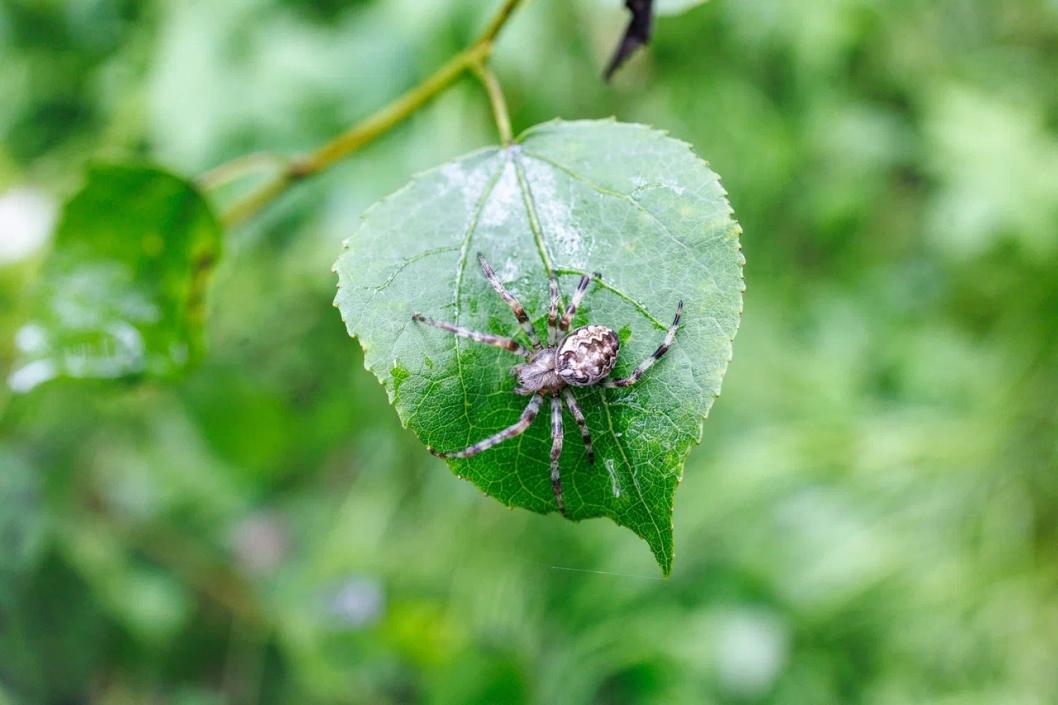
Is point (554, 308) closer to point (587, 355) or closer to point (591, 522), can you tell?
point (587, 355)

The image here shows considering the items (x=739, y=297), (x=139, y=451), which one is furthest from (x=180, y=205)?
(x=139, y=451)

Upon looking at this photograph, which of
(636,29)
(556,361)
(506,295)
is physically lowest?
(556,361)

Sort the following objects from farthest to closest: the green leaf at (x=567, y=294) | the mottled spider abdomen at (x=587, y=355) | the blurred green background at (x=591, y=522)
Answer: the blurred green background at (x=591, y=522)
the mottled spider abdomen at (x=587, y=355)
the green leaf at (x=567, y=294)

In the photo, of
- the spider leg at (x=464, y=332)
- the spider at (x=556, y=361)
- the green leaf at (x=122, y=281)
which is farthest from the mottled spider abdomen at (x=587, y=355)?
the green leaf at (x=122, y=281)

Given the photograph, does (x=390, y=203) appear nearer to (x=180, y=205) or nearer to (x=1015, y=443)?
(x=180, y=205)

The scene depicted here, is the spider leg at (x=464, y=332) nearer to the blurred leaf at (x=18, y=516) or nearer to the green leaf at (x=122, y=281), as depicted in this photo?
the green leaf at (x=122, y=281)

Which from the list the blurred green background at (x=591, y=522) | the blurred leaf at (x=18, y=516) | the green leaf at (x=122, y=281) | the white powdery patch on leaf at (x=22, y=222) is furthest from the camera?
the blurred green background at (x=591, y=522)

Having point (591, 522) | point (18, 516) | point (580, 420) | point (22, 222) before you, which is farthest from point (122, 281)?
point (591, 522)
